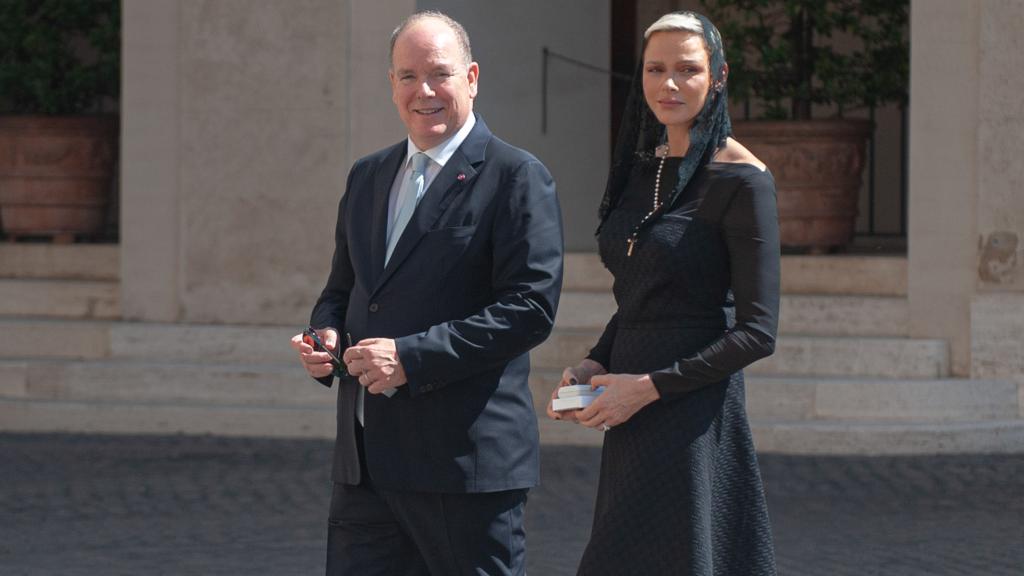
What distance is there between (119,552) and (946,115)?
4841 mm

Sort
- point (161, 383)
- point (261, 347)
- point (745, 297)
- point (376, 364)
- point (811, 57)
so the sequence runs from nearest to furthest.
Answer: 1. point (745, 297)
2. point (376, 364)
3. point (161, 383)
4. point (261, 347)
5. point (811, 57)

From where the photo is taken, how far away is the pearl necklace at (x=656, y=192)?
339cm

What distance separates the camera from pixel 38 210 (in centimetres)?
1091

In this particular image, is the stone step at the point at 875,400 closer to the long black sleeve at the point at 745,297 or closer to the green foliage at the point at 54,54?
the green foliage at the point at 54,54

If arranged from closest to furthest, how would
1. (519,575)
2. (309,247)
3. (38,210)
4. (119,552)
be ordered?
(519,575), (119,552), (309,247), (38,210)

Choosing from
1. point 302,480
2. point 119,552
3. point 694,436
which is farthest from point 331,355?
point 302,480

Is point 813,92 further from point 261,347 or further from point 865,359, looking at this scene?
point 261,347

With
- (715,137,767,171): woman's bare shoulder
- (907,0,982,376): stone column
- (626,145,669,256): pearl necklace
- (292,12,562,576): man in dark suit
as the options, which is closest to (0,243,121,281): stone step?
(907,0,982,376): stone column

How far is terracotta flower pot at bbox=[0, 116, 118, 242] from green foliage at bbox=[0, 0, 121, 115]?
9.3 inches

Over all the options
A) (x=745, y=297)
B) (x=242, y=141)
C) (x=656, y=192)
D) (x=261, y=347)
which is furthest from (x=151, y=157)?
(x=745, y=297)

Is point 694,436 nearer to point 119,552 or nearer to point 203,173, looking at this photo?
point 119,552

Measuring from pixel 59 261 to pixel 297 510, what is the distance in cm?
416

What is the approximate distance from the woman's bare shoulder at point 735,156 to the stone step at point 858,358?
5.25 m

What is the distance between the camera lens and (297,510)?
7199 millimetres
